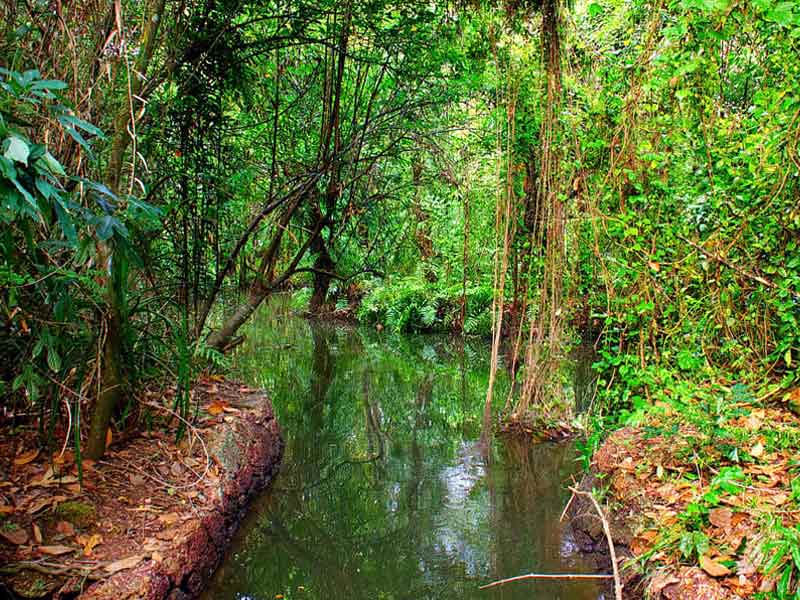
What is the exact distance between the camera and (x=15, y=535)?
2.56 m

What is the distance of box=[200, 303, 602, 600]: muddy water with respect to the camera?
3285 millimetres

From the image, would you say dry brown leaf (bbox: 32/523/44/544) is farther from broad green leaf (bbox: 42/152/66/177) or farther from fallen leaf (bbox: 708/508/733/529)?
fallen leaf (bbox: 708/508/733/529)

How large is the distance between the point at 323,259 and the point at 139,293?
7.69m

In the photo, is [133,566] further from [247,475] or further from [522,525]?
[522,525]

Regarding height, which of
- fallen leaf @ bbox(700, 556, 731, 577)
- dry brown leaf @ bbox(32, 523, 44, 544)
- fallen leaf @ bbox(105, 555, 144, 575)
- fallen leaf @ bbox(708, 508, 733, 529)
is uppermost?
fallen leaf @ bbox(708, 508, 733, 529)

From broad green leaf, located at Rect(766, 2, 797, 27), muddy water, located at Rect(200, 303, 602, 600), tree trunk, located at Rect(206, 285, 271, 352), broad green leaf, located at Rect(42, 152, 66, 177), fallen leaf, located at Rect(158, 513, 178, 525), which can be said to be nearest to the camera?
broad green leaf, located at Rect(42, 152, 66, 177)

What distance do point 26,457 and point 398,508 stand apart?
237cm

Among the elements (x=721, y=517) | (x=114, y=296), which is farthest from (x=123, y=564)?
(x=721, y=517)

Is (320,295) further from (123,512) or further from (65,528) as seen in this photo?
(65,528)

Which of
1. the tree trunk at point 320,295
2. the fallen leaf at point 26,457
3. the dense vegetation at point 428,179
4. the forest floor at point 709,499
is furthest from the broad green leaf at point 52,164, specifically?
the tree trunk at point 320,295

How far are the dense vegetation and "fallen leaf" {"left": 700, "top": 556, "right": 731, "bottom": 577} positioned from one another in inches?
13.3

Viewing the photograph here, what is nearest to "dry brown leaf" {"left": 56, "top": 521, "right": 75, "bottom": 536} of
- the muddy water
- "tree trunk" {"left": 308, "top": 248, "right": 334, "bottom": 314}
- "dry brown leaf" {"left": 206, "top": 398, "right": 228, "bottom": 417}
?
the muddy water

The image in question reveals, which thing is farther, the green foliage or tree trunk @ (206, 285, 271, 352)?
the green foliage

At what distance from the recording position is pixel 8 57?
2762mm
